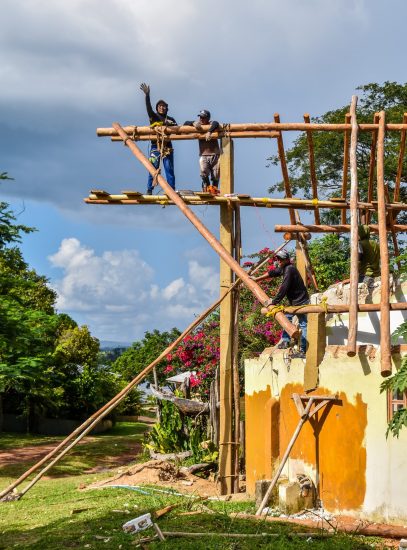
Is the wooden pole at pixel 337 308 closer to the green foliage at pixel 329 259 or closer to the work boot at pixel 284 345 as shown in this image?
the work boot at pixel 284 345

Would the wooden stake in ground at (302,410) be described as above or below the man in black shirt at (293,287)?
below

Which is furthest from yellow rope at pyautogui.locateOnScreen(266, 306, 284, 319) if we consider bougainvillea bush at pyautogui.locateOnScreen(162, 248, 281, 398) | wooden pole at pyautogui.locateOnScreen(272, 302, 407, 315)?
bougainvillea bush at pyautogui.locateOnScreen(162, 248, 281, 398)

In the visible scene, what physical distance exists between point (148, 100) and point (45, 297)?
81.9 feet

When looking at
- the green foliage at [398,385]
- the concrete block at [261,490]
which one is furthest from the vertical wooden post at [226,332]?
the green foliage at [398,385]

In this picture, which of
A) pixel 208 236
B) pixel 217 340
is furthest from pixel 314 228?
pixel 217 340

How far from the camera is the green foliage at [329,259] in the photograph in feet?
75.6

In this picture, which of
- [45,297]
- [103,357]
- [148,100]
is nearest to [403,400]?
[148,100]

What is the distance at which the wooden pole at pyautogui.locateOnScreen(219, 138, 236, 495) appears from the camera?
13000mm

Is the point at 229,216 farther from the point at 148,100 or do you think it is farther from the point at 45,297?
the point at 45,297

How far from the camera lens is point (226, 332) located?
13.1m

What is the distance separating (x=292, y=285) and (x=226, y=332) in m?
1.83

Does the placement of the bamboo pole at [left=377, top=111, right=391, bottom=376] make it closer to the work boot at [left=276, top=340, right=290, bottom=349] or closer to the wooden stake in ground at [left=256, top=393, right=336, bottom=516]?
the wooden stake in ground at [left=256, top=393, right=336, bottom=516]

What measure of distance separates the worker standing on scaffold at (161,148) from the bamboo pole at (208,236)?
23 cm

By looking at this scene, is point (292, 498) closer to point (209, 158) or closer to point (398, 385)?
point (398, 385)
